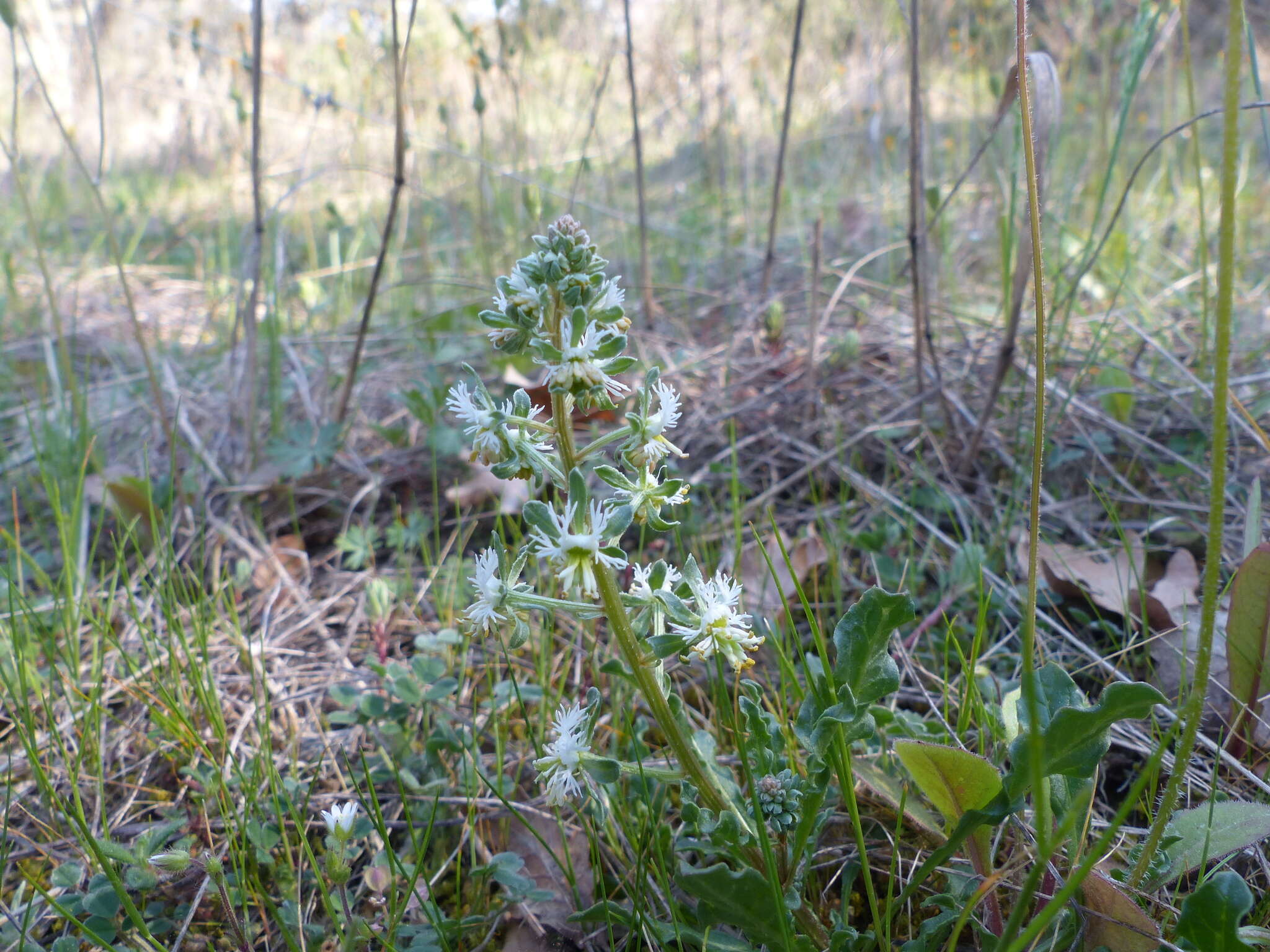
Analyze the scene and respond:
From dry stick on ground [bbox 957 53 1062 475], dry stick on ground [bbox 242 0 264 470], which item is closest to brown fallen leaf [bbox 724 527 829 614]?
dry stick on ground [bbox 957 53 1062 475]

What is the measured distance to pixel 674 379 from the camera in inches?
113

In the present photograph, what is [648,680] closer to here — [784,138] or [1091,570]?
[1091,570]

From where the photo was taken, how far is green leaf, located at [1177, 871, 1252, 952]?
0.89 metres

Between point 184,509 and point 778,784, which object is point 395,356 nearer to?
point 184,509

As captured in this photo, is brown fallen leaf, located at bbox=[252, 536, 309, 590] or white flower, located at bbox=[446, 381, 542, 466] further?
brown fallen leaf, located at bbox=[252, 536, 309, 590]

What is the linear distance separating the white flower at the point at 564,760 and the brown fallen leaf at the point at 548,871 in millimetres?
142

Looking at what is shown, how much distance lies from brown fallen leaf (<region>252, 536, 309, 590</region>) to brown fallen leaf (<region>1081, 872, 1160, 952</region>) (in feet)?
6.44

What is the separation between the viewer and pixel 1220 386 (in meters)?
0.85

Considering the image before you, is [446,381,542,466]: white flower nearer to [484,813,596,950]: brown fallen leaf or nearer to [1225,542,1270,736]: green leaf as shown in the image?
[484,813,596,950]: brown fallen leaf

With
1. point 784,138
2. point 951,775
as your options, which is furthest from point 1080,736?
point 784,138

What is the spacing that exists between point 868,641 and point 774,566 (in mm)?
771

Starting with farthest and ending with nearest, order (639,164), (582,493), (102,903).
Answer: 1. (639,164)
2. (102,903)
3. (582,493)

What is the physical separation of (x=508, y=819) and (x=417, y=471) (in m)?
1.41

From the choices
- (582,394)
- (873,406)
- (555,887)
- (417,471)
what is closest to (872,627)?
(582,394)
